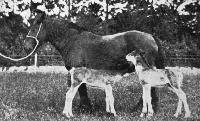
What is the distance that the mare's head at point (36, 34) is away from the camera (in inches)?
375

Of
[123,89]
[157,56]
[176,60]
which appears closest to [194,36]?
[176,60]

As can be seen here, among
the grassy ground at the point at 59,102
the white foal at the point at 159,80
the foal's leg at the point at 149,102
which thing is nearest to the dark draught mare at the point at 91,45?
the white foal at the point at 159,80

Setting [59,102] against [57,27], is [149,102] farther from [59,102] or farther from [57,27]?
[59,102]

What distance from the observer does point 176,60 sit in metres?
28.8

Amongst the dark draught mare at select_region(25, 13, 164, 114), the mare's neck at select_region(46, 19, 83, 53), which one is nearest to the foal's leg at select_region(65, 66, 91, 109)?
the dark draught mare at select_region(25, 13, 164, 114)

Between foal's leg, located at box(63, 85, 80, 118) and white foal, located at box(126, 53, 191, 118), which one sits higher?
white foal, located at box(126, 53, 191, 118)

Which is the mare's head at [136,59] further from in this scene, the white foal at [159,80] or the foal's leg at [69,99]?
the foal's leg at [69,99]

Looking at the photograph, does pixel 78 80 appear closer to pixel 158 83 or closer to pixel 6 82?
pixel 158 83

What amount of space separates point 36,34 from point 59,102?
8.13 ft

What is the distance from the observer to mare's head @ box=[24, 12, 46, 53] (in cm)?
952

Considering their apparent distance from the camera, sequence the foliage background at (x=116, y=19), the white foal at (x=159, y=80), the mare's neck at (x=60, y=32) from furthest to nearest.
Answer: the foliage background at (x=116, y=19) < the mare's neck at (x=60, y=32) < the white foal at (x=159, y=80)

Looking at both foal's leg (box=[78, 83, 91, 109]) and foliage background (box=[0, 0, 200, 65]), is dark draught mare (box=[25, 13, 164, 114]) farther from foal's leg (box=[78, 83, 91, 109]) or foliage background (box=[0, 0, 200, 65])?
foliage background (box=[0, 0, 200, 65])

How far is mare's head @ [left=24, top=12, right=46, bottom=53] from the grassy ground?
6.01 feet

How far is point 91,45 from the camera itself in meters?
9.34
